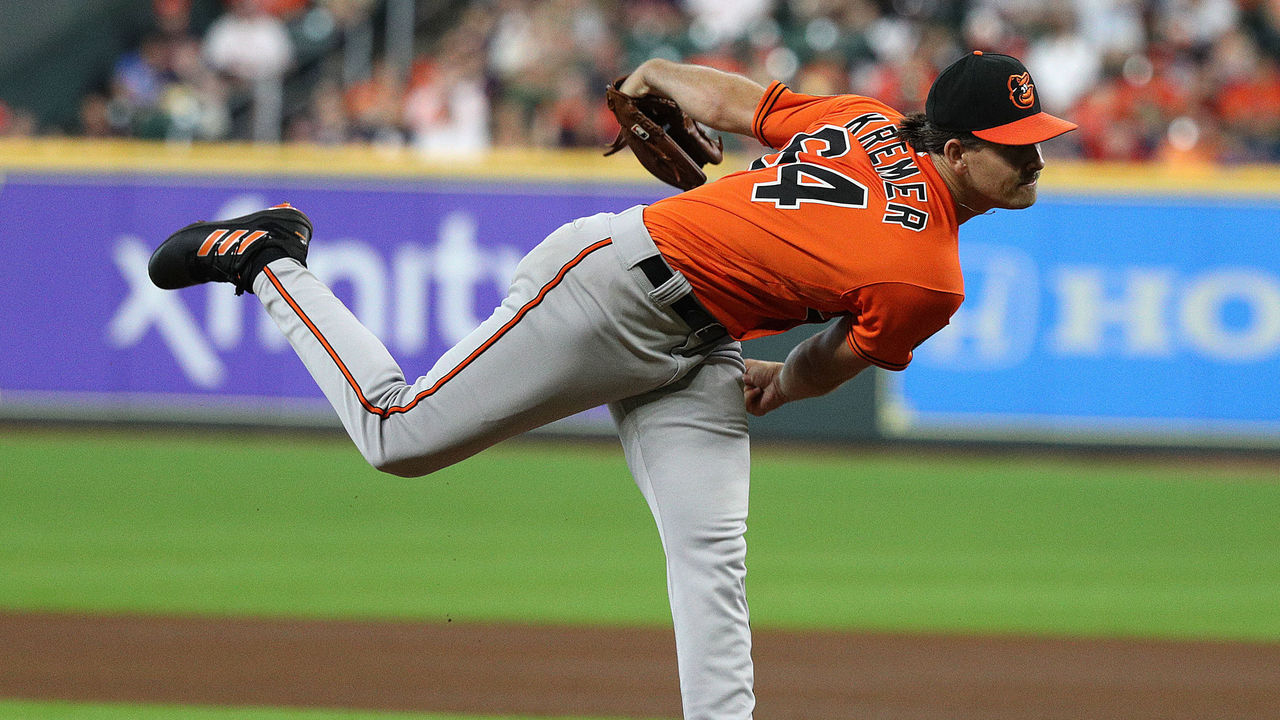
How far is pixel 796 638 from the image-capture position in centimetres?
640

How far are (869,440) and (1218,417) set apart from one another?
2.44 m

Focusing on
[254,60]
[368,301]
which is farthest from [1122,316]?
[254,60]

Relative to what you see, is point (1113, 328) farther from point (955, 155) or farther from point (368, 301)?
point (955, 155)

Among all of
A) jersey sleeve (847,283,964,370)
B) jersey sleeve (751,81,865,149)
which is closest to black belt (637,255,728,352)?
jersey sleeve (847,283,964,370)

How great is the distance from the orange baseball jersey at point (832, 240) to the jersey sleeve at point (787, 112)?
143 millimetres

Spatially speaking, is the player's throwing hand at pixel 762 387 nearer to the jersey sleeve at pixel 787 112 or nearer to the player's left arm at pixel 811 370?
the player's left arm at pixel 811 370

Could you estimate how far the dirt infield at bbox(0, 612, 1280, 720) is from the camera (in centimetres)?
529

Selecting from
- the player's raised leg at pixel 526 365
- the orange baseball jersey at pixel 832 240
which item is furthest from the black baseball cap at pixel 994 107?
the player's raised leg at pixel 526 365

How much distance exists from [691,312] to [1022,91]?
36.8 inches

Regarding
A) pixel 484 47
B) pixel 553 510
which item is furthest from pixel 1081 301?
pixel 484 47

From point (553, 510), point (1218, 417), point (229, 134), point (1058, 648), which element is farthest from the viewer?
point (229, 134)

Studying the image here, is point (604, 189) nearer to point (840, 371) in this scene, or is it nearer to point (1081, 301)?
point (1081, 301)

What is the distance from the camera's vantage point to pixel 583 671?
5746 millimetres

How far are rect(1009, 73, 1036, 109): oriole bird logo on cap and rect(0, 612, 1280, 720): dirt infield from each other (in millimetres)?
2235
